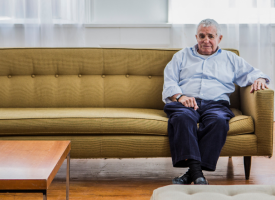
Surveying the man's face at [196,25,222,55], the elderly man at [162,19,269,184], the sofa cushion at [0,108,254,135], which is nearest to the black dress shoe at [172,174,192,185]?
the elderly man at [162,19,269,184]

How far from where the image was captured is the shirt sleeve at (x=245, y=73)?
188cm

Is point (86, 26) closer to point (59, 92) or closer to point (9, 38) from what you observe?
point (9, 38)

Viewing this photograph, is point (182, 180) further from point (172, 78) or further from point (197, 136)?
point (172, 78)

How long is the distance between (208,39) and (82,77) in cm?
97

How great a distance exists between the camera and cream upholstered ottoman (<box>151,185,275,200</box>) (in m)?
0.83

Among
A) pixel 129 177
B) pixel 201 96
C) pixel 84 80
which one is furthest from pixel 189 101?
pixel 84 80

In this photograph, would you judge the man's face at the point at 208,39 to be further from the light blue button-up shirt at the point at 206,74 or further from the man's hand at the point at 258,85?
the man's hand at the point at 258,85

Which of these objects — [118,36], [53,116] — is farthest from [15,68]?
[118,36]

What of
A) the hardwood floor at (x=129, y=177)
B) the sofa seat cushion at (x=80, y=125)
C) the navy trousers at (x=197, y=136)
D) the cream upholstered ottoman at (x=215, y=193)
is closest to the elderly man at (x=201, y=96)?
the navy trousers at (x=197, y=136)

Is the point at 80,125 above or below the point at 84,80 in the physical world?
below

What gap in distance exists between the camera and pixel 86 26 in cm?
331

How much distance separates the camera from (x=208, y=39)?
2.00 meters

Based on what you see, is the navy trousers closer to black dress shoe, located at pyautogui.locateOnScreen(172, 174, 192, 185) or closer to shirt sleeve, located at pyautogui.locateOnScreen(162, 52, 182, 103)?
black dress shoe, located at pyautogui.locateOnScreen(172, 174, 192, 185)

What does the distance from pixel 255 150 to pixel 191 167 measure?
1.50ft
